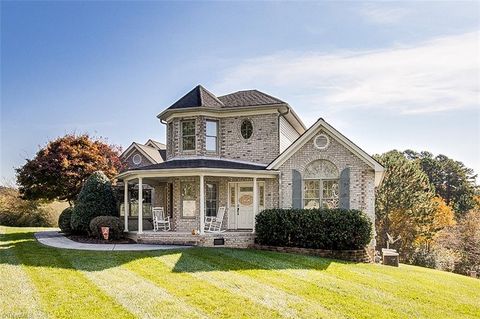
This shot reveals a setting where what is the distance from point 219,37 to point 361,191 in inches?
319

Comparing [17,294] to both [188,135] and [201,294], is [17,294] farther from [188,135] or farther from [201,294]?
[188,135]

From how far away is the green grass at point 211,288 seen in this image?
7.75m

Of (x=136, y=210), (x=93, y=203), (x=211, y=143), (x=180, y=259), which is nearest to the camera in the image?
(x=180, y=259)

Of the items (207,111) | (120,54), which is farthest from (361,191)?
(120,54)

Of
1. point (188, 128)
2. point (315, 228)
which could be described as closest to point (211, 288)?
point (315, 228)

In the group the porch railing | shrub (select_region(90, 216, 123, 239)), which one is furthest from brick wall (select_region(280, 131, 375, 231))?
the porch railing

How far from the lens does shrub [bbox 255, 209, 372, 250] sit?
48.5 ft

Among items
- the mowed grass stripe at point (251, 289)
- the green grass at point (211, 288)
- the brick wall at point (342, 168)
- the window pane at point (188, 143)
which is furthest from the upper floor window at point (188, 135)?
the mowed grass stripe at point (251, 289)

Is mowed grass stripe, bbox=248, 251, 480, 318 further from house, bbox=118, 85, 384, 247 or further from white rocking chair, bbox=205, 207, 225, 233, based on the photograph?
white rocking chair, bbox=205, 207, 225, 233

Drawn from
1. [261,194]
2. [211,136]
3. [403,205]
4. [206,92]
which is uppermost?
[206,92]

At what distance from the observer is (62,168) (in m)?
21.6

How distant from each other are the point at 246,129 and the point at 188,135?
8.97ft

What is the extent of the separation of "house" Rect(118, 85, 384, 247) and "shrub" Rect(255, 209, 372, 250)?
42.3 inches

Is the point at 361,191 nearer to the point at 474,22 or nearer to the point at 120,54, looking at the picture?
the point at 474,22
